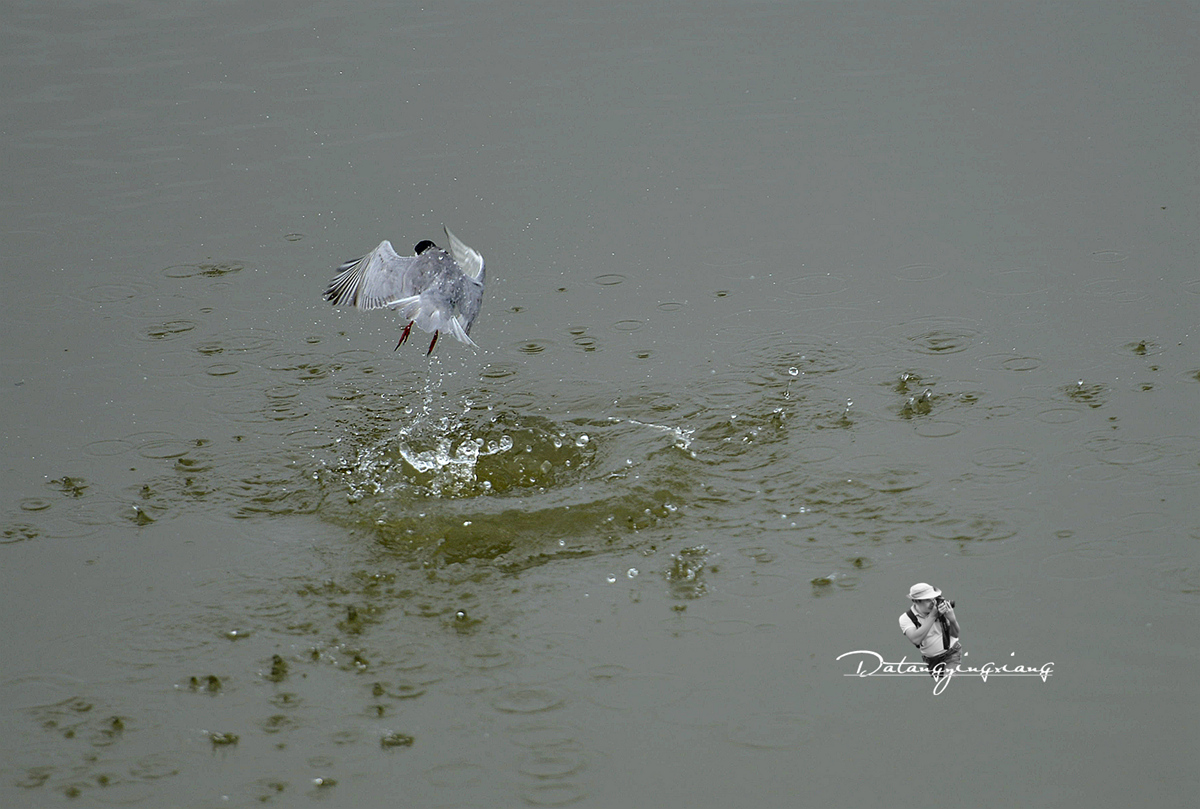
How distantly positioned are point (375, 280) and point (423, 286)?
0.96 feet

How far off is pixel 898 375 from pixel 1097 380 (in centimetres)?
96

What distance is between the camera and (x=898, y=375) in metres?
6.10

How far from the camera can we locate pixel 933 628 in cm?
427

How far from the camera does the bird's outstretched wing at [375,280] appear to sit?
240 inches

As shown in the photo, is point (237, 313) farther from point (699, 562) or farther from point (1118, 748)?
point (1118, 748)

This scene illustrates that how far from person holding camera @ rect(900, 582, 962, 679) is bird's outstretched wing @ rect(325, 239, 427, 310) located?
304cm

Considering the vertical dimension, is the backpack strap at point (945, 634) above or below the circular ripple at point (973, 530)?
below

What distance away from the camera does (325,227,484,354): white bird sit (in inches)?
235

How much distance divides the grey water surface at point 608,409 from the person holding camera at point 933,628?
2.2 inches

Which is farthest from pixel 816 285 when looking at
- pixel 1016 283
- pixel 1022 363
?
pixel 1022 363

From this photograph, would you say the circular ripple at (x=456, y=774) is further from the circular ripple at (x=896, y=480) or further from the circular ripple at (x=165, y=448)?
the circular ripple at (x=165, y=448)

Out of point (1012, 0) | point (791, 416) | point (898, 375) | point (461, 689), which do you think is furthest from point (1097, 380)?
point (1012, 0)

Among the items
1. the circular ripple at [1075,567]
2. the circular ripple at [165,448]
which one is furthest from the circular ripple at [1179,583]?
the circular ripple at [165,448]

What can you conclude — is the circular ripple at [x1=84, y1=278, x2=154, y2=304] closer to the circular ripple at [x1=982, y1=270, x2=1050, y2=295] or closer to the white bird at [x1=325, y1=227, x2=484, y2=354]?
the white bird at [x1=325, y1=227, x2=484, y2=354]
